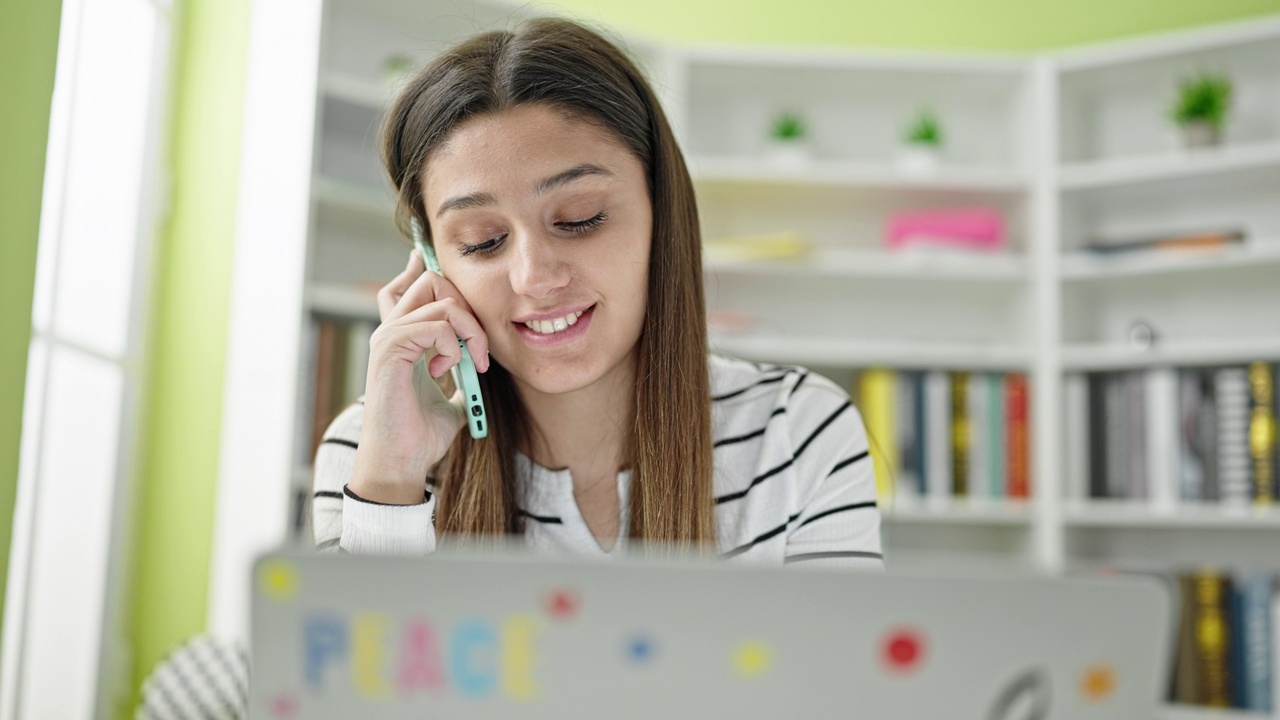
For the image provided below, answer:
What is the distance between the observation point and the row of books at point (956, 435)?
2.76 meters

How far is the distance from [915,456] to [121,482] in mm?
1810

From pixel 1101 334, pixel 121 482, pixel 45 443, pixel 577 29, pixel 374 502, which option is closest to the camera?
pixel 374 502

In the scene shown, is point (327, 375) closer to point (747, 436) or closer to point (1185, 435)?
point (747, 436)

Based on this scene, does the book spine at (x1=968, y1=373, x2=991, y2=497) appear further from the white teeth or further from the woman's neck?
the white teeth

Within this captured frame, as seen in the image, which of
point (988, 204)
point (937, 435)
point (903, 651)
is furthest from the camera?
point (988, 204)

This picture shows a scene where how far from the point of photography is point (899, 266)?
285 cm

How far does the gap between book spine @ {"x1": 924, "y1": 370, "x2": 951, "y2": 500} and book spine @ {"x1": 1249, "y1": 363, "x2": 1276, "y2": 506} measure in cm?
67

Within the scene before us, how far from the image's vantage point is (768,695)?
0.44m

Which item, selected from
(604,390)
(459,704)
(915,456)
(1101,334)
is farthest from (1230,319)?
(459,704)

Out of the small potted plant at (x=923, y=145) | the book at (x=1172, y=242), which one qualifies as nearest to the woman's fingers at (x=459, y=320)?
the small potted plant at (x=923, y=145)

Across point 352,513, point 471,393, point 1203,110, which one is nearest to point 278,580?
point 352,513

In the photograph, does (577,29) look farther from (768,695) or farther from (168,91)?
(168,91)

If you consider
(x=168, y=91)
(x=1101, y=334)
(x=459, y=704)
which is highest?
(x=168, y=91)

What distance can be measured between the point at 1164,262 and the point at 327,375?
1.99m
